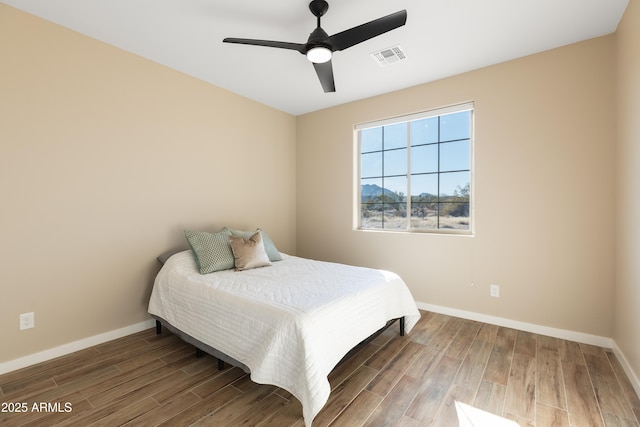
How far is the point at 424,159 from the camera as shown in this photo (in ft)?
11.8

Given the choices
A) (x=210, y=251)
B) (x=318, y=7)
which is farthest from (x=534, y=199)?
(x=210, y=251)

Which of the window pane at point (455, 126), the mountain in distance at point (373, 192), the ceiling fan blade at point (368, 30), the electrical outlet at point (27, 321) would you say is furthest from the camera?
the mountain in distance at point (373, 192)

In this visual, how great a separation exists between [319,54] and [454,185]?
2.16 metres

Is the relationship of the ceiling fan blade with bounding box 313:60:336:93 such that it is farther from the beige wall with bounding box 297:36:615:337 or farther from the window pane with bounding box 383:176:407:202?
the window pane with bounding box 383:176:407:202

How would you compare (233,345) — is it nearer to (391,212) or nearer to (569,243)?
(391,212)

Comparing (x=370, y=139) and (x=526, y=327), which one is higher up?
(x=370, y=139)

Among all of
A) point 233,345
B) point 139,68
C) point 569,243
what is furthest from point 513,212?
point 139,68

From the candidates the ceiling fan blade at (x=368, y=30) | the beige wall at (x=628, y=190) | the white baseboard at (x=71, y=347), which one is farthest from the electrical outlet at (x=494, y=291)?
the white baseboard at (x=71, y=347)

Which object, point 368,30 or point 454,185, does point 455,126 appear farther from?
point 368,30

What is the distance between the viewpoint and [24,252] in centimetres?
224

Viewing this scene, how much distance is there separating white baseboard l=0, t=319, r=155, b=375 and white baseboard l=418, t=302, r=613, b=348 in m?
3.01

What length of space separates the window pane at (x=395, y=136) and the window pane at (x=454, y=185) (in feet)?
2.21

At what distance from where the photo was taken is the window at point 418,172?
11.0ft

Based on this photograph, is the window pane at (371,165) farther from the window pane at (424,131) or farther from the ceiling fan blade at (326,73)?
the ceiling fan blade at (326,73)
